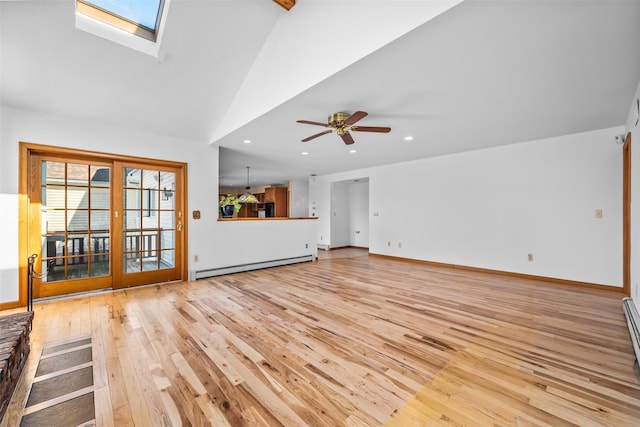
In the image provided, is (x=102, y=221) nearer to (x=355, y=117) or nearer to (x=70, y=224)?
(x=70, y=224)

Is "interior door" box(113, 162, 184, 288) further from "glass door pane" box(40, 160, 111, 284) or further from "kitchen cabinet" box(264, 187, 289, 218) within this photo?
"kitchen cabinet" box(264, 187, 289, 218)

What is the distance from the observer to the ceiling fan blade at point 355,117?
274 centimetres

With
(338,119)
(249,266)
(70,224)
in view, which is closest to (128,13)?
(338,119)

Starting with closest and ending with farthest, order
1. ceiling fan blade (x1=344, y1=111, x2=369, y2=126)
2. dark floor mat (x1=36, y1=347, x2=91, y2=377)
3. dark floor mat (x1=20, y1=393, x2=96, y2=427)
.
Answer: dark floor mat (x1=20, y1=393, x2=96, y2=427) → dark floor mat (x1=36, y1=347, x2=91, y2=377) → ceiling fan blade (x1=344, y1=111, x2=369, y2=126)

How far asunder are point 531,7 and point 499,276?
14.0 feet

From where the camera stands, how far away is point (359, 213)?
855 cm

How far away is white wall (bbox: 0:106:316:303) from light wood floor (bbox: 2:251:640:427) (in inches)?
39.3

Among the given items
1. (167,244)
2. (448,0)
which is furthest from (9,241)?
(448,0)

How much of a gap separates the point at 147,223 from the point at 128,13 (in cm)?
275

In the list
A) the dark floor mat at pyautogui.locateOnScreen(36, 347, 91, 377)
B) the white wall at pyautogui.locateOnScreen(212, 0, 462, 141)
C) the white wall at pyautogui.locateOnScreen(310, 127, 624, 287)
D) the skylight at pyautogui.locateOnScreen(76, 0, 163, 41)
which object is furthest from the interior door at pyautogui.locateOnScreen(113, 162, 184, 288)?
the white wall at pyautogui.locateOnScreen(310, 127, 624, 287)

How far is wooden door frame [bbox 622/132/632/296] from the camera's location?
3.49 metres

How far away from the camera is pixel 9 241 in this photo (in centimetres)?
304

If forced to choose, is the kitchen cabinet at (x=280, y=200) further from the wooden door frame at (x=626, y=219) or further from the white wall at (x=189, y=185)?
the wooden door frame at (x=626, y=219)

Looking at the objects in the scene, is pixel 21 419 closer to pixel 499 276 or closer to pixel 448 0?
pixel 448 0
